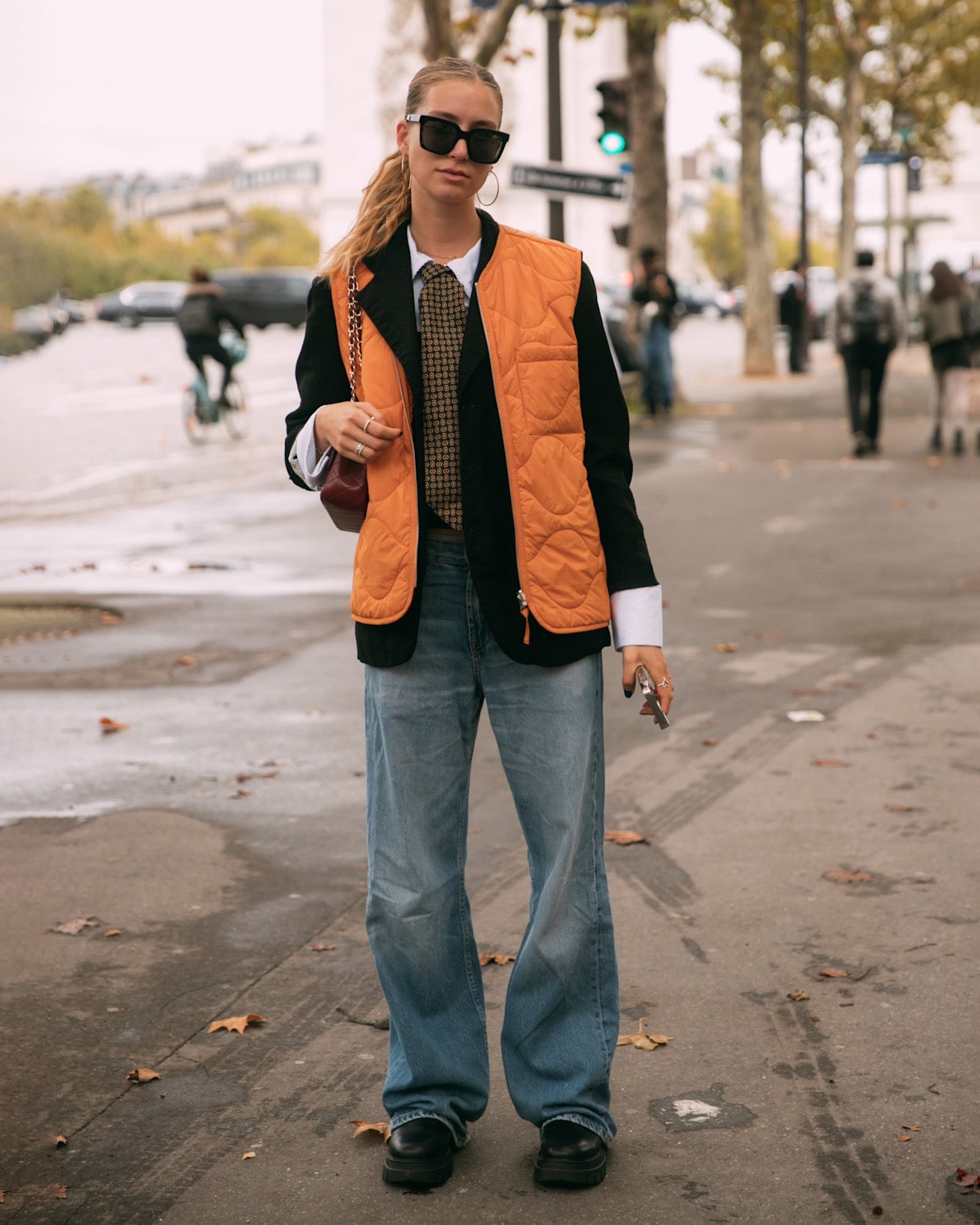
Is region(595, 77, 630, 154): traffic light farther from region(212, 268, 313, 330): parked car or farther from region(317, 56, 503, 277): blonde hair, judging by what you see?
region(212, 268, 313, 330): parked car

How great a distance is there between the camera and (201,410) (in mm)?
20391

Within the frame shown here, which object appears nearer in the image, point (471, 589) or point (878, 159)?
point (471, 589)

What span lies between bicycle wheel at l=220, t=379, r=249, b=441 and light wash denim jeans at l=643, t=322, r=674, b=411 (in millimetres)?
5318

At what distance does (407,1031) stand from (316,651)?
5.38 metres

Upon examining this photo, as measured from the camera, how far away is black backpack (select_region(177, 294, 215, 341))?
1994 centimetres

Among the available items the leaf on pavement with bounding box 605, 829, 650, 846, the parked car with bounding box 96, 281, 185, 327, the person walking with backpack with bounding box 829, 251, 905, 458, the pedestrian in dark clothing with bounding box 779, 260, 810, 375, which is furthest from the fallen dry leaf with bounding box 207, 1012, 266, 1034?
the parked car with bounding box 96, 281, 185, 327

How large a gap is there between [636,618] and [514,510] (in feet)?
1.08

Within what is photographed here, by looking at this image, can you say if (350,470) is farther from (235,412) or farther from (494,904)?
(235,412)

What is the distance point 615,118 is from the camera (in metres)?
19.7

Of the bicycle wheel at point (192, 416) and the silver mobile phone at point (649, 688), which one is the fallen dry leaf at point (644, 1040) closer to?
the silver mobile phone at point (649, 688)

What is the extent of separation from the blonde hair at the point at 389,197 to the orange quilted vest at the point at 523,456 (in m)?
0.05

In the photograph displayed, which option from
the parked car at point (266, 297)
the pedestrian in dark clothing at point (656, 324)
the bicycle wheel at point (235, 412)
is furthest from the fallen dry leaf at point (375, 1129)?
the parked car at point (266, 297)

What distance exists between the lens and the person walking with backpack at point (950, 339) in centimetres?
1612

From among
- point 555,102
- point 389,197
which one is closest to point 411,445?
point 389,197
